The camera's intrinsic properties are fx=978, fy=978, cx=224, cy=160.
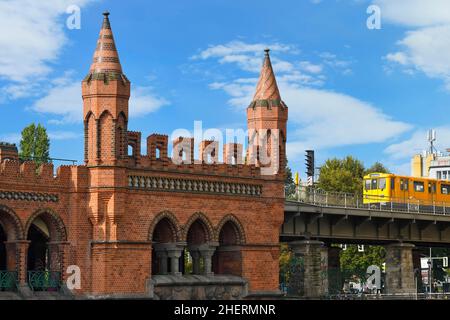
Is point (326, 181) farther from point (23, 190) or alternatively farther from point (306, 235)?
point (23, 190)

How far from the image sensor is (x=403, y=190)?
2552 inches

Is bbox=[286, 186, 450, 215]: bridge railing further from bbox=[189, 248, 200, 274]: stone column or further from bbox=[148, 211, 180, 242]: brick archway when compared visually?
bbox=[148, 211, 180, 242]: brick archway

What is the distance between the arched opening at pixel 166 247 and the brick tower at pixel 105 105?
421 centimetres

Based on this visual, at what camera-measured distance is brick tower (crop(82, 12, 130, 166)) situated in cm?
3925

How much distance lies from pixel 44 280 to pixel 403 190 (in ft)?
106

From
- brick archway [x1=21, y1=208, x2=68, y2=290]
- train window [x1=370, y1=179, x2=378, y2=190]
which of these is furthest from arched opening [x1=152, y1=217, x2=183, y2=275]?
train window [x1=370, y1=179, x2=378, y2=190]

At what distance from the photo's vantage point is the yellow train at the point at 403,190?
63.9 m

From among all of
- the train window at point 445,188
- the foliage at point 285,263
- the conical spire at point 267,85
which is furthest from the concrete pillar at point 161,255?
the foliage at point 285,263

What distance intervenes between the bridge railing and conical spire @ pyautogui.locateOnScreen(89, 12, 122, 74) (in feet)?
53.8

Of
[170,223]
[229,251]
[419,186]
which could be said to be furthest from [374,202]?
[170,223]

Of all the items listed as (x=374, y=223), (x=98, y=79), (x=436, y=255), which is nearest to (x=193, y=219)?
(x=98, y=79)

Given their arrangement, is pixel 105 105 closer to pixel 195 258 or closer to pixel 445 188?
pixel 195 258

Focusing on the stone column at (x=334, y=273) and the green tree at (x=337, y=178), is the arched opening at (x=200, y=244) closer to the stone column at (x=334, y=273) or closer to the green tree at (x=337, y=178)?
the stone column at (x=334, y=273)

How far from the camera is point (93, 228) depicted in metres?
39.4
